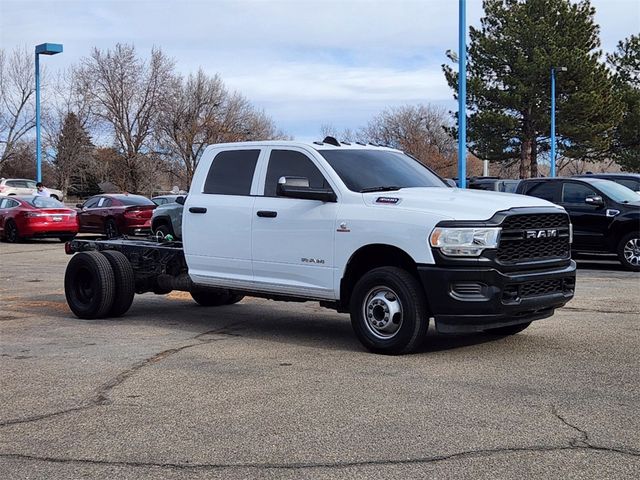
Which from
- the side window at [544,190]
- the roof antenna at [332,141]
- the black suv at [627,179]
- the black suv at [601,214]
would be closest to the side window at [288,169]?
the roof antenna at [332,141]

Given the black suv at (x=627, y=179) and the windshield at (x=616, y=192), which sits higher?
the black suv at (x=627, y=179)

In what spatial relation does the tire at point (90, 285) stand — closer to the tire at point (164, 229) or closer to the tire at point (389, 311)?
the tire at point (389, 311)

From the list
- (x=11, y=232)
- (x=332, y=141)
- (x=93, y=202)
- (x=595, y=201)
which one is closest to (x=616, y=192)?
(x=595, y=201)

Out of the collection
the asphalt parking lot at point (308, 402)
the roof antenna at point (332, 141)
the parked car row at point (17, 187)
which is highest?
the parked car row at point (17, 187)

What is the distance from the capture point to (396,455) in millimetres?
4801

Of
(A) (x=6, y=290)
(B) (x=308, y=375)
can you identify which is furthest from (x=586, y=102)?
(B) (x=308, y=375)

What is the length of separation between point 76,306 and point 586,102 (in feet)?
129

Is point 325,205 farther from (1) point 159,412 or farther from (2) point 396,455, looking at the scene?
(2) point 396,455

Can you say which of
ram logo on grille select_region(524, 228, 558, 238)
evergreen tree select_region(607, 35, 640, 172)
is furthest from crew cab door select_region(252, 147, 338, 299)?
evergreen tree select_region(607, 35, 640, 172)

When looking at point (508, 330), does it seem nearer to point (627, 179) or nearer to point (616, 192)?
point (616, 192)

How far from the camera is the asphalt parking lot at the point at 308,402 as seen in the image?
471 cm

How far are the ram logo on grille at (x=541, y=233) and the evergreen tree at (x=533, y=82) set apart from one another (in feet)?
126

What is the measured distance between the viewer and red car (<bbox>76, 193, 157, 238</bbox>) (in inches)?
966

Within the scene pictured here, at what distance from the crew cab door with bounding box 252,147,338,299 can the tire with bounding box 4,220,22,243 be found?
17917 millimetres
